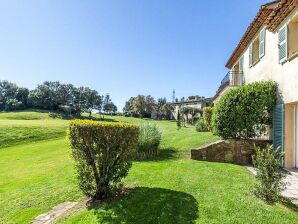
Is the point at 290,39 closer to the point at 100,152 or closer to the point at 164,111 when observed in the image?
the point at 100,152

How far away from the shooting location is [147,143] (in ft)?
40.6

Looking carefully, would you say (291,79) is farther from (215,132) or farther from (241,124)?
(215,132)

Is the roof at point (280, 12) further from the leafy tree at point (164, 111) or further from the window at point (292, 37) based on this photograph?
the leafy tree at point (164, 111)

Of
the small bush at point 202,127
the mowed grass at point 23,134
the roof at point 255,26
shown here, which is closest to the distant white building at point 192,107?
the small bush at point 202,127

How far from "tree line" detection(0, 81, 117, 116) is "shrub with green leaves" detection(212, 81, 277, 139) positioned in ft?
234

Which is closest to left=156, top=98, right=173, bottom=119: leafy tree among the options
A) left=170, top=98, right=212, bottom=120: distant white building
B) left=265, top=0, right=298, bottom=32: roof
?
left=170, top=98, right=212, bottom=120: distant white building

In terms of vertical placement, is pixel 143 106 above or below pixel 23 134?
above

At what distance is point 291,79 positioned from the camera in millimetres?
9453

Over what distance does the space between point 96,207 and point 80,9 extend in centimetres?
1403

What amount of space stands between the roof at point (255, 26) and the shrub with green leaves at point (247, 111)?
3.62 metres

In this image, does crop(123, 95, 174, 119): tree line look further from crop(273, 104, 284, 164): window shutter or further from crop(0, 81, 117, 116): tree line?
crop(273, 104, 284, 164): window shutter

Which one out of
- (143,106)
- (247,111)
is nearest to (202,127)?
(247,111)

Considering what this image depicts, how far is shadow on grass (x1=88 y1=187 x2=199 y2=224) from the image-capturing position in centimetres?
529

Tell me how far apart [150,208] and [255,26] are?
11.9 meters
